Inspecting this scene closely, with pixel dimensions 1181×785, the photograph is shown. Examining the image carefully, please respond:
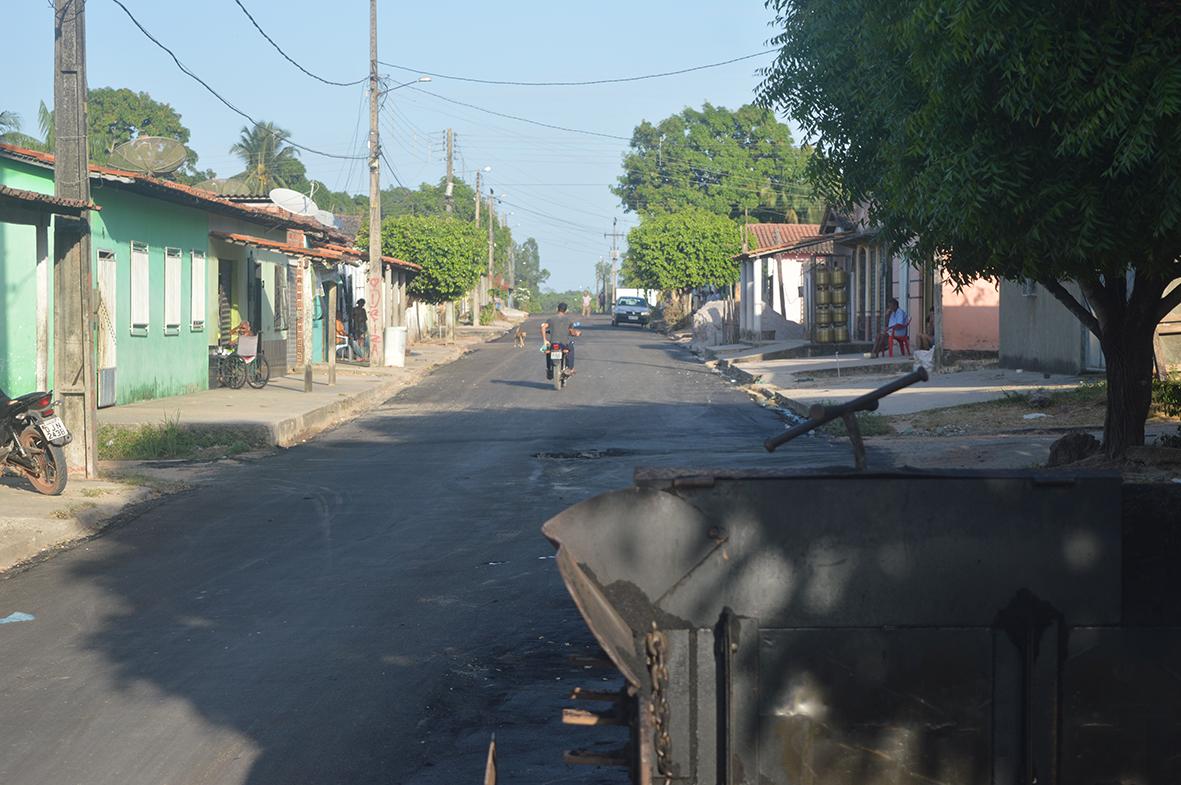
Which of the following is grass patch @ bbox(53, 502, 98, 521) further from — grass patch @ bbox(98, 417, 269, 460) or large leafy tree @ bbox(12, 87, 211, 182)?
large leafy tree @ bbox(12, 87, 211, 182)

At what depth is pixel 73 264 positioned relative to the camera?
13.6m

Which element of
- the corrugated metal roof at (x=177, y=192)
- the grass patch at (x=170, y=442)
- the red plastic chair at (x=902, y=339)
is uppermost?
the corrugated metal roof at (x=177, y=192)

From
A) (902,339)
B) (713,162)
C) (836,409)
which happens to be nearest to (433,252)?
(902,339)

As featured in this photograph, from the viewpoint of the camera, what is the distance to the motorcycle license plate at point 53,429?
12.0 m

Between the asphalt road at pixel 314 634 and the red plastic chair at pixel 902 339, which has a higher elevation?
the red plastic chair at pixel 902 339

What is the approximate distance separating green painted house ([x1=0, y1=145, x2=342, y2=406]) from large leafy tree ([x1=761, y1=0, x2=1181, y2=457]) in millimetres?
9276

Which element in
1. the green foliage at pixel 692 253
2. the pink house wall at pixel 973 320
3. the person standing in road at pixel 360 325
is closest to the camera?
the pink house wall at pixel 973 320

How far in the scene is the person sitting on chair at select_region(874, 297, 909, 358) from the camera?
31.9 meters

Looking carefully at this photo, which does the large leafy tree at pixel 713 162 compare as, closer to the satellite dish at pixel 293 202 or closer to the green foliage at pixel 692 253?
the green foliage at pixel 692 253

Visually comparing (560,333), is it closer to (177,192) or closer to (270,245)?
(270,245)

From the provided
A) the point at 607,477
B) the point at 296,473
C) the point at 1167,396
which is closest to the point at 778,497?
the point at 607,477

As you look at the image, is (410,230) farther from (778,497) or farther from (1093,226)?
(778,497)

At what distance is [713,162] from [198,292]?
7533 centimetres

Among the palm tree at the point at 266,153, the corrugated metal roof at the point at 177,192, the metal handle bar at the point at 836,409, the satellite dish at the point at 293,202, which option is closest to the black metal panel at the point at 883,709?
the metal handle bar at the point at 836,409
